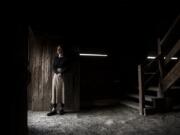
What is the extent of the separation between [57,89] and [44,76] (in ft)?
2.14

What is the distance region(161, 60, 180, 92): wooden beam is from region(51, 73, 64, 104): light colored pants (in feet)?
9.67

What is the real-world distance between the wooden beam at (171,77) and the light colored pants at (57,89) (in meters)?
2.95

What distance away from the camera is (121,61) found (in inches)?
227

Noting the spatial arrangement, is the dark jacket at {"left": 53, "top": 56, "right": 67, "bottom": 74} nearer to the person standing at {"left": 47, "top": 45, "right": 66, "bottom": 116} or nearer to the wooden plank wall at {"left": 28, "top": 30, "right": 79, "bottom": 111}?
the person standing at {"left": 47, "top": 45, "right": 66, "bottom": 116}

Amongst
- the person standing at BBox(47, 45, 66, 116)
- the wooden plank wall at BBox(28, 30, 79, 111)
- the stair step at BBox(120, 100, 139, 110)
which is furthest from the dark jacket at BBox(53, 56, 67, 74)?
the stair step at BBox(120, 100, 139, 110)

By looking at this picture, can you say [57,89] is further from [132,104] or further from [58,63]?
[132,104]

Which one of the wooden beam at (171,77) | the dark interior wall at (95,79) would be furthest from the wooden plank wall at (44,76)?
the wooden beam at (171,77)

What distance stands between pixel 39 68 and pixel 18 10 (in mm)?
3348

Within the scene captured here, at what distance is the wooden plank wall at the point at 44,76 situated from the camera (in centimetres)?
440

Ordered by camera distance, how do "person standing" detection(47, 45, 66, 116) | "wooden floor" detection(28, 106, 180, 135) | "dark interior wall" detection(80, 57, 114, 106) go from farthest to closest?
"dark interior wall" detection(80, 57, 114, 106) < "person standing" detection(47, 45, 66, 116) < "wooden floor" detection(28, 106, 180, 135)

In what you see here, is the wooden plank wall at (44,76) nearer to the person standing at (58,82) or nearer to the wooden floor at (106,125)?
the person standing at (58,82)

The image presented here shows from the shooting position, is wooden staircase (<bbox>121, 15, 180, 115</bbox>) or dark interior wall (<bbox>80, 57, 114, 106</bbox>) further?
dark interior wall (<bbox>80, 57, 114, 106</bbox>)

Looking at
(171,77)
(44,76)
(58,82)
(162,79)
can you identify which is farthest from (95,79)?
(171,77)

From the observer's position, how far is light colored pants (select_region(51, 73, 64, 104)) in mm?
4111
